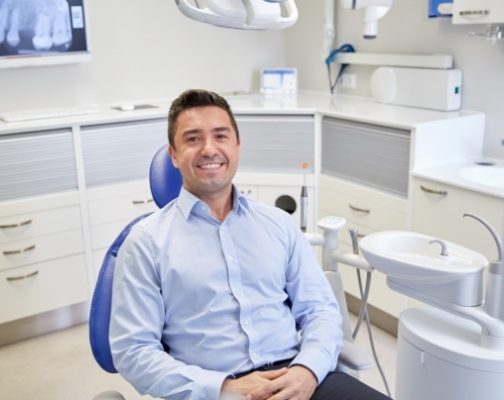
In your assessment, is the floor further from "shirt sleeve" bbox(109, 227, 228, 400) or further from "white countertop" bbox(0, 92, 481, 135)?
"shirt sleeve" bbox(109, 227, 228, 400)

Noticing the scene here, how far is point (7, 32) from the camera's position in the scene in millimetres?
2963

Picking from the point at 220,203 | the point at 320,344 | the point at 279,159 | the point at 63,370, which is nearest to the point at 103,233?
the point at 63,370

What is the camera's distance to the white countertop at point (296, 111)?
2789 millimetres

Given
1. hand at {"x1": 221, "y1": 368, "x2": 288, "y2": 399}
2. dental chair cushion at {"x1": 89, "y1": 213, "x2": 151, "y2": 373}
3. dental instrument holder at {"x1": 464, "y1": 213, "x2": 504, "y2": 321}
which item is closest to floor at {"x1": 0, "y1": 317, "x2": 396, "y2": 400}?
dental instrument holder at {"x1": 464, "y1": 213, "x2": 504, "y2": 321}

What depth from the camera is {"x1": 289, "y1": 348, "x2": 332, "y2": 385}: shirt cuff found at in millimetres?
1536

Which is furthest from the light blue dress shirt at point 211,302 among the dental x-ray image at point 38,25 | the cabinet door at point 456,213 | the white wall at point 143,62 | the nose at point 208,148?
the white wall at point 143,62

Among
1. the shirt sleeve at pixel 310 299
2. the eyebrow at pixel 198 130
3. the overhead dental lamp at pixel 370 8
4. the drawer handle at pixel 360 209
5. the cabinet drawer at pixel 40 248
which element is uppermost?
the overhead dental lamp at pixel 370 8

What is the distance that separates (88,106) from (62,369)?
53.6 inches

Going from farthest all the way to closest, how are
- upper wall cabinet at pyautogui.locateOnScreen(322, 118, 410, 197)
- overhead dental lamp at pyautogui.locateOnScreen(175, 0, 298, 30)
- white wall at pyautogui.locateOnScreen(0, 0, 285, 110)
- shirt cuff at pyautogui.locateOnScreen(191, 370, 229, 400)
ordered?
white wall at pyautogui.locateOnScreen(0, 0, 285, 110), upper wall cabinet at pyautogui.locateOnScreen(322, 118, 410, 197), shirt cuff at pyautogui.locateOnScreen(191, 370, 229, 400), overhead dental lamp at pyautogui.locateOnScreen(175, 0, 298, 30)

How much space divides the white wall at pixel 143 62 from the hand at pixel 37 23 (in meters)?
0.21

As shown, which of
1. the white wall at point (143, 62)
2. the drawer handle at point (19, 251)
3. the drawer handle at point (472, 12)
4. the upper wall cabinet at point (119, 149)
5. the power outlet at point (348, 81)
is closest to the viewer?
the drawer handle at point (472, 12)

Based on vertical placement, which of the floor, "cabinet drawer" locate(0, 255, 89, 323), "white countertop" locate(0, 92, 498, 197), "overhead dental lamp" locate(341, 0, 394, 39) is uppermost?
"overhead dental lamp" locate(341, 0, 394, 39)

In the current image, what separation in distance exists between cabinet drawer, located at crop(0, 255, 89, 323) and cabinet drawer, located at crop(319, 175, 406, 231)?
4.12 feet

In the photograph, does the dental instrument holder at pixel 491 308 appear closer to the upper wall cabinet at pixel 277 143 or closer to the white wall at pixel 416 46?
the white wall at pixel 416 46
